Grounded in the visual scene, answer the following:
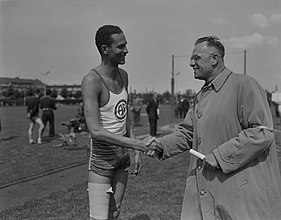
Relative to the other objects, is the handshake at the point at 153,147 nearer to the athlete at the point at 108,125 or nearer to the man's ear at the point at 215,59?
the athlete at the point at 108,125

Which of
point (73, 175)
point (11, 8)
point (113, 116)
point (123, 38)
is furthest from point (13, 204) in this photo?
point (123, 38)

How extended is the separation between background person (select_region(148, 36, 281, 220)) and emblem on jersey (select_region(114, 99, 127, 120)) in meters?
0.82

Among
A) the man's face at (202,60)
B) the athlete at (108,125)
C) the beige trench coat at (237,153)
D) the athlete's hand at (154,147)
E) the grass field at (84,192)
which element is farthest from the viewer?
the grass field at (84,192)

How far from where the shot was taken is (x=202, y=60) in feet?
9.28

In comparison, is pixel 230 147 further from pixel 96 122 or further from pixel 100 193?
pixel 100 193

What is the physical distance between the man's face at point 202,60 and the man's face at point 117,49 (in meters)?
0.73

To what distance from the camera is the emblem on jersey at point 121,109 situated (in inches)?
138

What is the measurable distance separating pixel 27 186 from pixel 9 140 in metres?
8.04

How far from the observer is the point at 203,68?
2.85m

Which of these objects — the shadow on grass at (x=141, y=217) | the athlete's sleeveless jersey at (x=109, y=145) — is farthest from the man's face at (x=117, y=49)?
the shadow on grass at (x=141, y=217)

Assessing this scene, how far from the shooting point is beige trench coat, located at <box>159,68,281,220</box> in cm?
259

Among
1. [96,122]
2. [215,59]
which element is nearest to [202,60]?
[215,59]

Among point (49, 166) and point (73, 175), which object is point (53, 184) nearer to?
point (73, 175)

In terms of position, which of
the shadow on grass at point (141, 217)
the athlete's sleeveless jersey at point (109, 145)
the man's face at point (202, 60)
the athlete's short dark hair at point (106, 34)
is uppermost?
the athlete's short dark hair at point (106, 34)
